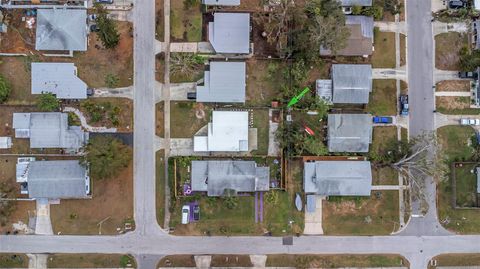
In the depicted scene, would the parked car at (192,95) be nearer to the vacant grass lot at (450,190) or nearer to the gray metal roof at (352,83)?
the gray metal roof at (352,83)

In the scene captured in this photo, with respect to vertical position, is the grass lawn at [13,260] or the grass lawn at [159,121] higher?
the grass lawn at [159,121]

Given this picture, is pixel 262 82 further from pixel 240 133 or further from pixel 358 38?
pixel 358 38

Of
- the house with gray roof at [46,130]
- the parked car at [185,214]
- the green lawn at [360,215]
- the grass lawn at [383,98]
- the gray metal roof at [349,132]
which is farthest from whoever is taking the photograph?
the grass lawn at [383,98]

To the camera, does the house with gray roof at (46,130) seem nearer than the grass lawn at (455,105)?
Yes

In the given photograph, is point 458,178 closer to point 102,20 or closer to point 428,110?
point 428,110

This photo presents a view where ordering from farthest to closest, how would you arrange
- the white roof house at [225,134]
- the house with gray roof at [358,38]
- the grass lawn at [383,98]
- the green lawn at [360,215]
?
the grass lawn at [383,98] < the green lawn at [360,215] < the house with gray roof at [358,38] < the white roof house at [225,134]

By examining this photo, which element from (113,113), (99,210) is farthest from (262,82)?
(99,210)

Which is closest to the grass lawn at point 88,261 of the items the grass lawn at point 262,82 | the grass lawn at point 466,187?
the grass lawn at point 262,82
